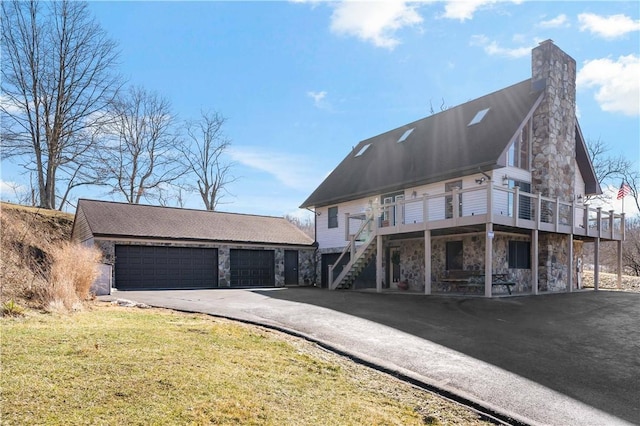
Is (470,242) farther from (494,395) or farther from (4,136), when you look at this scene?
(4,136)

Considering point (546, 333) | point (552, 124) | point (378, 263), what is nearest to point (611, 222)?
point (552, 124)

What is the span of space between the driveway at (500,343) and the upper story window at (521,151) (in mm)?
5802

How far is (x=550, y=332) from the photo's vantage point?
941 centimetres

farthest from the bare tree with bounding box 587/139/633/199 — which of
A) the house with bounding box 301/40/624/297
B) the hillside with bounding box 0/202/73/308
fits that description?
the hillside with bounding box 0/202/73/308

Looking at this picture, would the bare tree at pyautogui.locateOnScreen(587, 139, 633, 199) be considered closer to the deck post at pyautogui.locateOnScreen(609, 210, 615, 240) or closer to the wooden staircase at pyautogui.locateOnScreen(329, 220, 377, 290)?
the deck post at pyautogui.locateOnScreen(609, 210, 615, 240)

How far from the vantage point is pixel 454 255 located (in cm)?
1741

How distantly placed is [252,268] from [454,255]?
10813 millimetres

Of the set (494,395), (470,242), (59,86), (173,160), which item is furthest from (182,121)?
(494,395)

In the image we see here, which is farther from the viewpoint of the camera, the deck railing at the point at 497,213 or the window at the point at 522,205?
the window at the point at 522,205

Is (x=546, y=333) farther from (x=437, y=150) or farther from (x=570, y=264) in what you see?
(x=437, y=150)

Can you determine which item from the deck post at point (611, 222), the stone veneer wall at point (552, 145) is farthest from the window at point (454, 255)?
the deck post at point (611, 222)

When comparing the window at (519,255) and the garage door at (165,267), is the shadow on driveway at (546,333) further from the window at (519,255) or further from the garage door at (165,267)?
the garage door at (165,267)

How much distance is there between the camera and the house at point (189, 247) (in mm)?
19547

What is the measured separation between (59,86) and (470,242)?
85.2 feet
